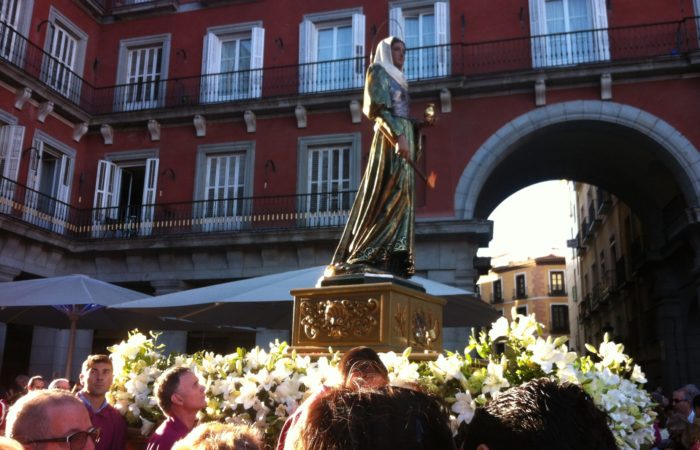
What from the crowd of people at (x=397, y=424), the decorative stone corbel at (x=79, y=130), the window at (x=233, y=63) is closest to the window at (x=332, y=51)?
the window at (x=233, y=63)

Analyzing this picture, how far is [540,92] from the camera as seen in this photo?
1577 centimetres

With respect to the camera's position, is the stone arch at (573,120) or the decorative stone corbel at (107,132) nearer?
the stone arch at (573,120)

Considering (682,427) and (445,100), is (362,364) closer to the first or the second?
(682,427)

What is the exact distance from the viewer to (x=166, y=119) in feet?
60.7

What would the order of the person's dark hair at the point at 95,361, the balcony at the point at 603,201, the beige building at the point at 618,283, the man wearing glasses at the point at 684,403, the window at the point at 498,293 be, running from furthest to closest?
1. the window at the point at 498,293
2. the balcony at the point at 603,201
3. the beige building at the point at 618,283
4. the man wearing glasses at the point at 684,403
5. the person's dark hair at the point at 95,361

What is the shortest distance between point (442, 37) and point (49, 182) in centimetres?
1135

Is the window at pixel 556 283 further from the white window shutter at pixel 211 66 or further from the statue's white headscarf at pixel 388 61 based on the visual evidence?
the statue's white headscarf at pixel 388 61

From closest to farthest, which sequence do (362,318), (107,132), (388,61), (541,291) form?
(362,318) → (388,61) → (107,132) → (541,291)

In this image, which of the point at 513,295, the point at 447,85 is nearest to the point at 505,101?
the point at 447,85

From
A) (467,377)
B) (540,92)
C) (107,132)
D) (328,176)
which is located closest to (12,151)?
(107,132)

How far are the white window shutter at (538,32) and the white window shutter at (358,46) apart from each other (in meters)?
4.27

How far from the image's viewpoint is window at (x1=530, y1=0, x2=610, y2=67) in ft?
52.6

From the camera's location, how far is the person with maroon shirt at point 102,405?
436 centimetres

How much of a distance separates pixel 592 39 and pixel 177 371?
15024 millimetres
